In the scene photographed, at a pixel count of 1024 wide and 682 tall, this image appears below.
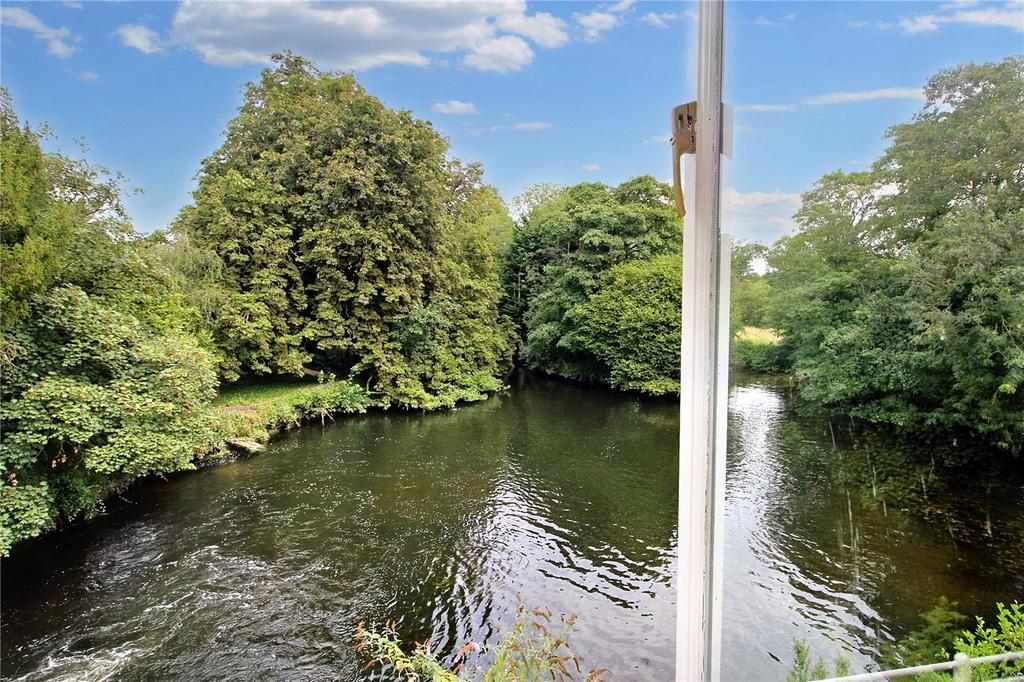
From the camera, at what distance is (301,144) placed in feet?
25.7

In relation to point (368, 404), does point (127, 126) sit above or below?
above

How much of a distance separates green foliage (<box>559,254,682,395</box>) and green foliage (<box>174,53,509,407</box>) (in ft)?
8.35

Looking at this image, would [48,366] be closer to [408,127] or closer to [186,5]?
[186,5]

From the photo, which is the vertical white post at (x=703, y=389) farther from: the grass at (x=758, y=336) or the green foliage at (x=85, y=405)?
the green foliage at (x=85, y=405)

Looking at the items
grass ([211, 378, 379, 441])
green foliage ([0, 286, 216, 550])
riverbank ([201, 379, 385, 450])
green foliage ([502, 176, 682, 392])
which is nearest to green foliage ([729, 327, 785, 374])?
→ green foliage ([0, 286, 216, 550])

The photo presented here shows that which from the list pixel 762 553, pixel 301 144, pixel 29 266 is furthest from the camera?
pixel 301 144

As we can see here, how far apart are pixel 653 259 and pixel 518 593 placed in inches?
263

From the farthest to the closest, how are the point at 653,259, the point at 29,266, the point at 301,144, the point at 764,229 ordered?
the point at 653,259 < the point at 301,144 < the point at 29,266 < the point at 764,229

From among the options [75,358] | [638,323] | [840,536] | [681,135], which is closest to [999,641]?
[840,536]

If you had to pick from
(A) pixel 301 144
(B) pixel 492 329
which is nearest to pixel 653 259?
(B) pixel 492 329

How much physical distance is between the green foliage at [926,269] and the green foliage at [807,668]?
1.13 ft

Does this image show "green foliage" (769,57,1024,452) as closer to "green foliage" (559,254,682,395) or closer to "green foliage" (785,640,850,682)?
"green foliage" (785,640,850,682)

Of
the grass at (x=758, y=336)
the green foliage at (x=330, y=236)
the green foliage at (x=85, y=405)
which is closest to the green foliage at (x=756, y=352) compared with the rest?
the grass at (x=758, y=336)

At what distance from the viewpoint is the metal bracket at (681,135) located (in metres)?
0.57
